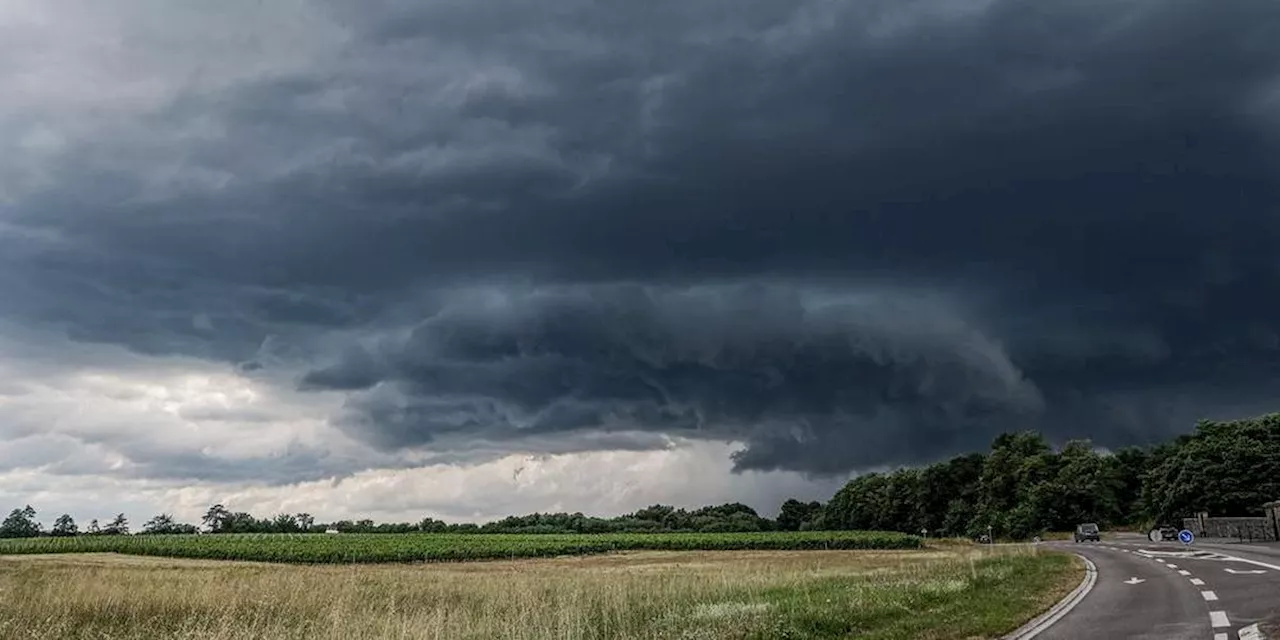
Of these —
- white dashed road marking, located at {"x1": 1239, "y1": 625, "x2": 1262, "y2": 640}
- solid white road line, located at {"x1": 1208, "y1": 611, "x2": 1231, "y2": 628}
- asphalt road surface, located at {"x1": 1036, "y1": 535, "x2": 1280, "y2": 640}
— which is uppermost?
white dashed road marking, located at {"x1": 1239, "y1": 625, "x2": 1262, "y2": 640}

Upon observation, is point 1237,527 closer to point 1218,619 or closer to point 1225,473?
point 1225,473

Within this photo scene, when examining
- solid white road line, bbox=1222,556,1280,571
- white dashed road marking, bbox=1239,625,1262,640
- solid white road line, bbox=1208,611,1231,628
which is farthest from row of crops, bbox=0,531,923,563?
white dashed road marking, bbox=1239,625,1262,640

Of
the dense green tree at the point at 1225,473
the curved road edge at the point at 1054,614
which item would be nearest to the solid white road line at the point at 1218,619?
the curved road edge at the point at 1054,614

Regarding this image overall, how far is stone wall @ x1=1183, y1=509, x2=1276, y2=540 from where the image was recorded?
63.1 m

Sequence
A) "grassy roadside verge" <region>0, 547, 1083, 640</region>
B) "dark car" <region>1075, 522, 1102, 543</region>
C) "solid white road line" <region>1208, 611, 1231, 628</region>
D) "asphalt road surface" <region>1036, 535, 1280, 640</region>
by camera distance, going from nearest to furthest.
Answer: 1. "asphalt road surface" <region>1036, 535, 1280, 640</region>
2. "solid white road line" <region>1208, 611, 1231, 628</region>
3. "grassy roadside verge" <region>0, 547, 1083, 640</region>
4. "dark car" <region>1075, 522, 1102, 543</region>

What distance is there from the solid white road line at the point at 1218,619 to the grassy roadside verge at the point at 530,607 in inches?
133

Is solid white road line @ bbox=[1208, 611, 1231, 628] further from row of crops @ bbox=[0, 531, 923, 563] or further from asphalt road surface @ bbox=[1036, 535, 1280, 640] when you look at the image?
row of crops @ bbox=[0, 531, 923, 563]

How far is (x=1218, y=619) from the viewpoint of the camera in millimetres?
17312

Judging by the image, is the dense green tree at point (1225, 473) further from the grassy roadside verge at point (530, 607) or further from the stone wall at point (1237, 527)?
the grassy roadside verge at point (530, 607)

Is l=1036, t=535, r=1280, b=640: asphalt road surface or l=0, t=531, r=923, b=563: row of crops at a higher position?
l=1036, t=535, r=1280, b=640: asphalt road surface

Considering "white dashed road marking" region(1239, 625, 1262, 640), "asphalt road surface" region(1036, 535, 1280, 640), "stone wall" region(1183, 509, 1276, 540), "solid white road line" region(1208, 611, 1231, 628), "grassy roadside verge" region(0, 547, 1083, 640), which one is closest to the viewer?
"white dashed road marking" region(1239, 625, 1262, 640)

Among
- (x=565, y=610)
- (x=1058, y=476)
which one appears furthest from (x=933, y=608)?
(x=1058, y=476)

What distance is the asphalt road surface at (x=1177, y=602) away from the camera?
16453 mm

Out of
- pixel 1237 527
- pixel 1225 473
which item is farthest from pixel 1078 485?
pixel 1237 527
